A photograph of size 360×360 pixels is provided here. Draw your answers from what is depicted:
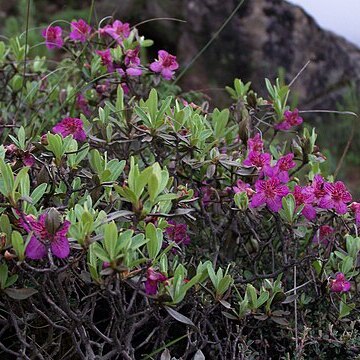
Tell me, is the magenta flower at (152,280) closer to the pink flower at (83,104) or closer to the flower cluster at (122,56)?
the flower cluster at (122,56)

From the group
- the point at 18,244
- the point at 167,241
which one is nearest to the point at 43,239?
the point at 18,244

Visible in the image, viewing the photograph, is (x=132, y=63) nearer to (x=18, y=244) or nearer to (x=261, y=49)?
(x=18, y=244)

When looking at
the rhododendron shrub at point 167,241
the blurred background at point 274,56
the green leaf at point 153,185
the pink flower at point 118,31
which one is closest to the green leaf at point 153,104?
the rhododendron shrub at point 167,241

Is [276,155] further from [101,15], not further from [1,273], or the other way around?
[101,15]

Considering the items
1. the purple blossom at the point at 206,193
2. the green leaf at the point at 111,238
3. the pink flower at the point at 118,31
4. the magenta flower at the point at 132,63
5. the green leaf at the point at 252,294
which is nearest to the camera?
the green leaf at the point at 111,238

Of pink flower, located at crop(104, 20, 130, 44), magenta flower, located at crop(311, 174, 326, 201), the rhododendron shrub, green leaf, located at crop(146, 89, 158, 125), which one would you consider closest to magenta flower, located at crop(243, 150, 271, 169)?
the rhododendron shrub

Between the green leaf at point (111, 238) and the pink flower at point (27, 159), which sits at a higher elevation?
the green leaf at point (111, 238)

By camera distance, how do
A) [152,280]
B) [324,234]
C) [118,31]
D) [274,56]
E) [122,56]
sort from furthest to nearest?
1. [274,56]
2. [118,31]
3. [122,56]
4. [324,234]
5. [152,280]
